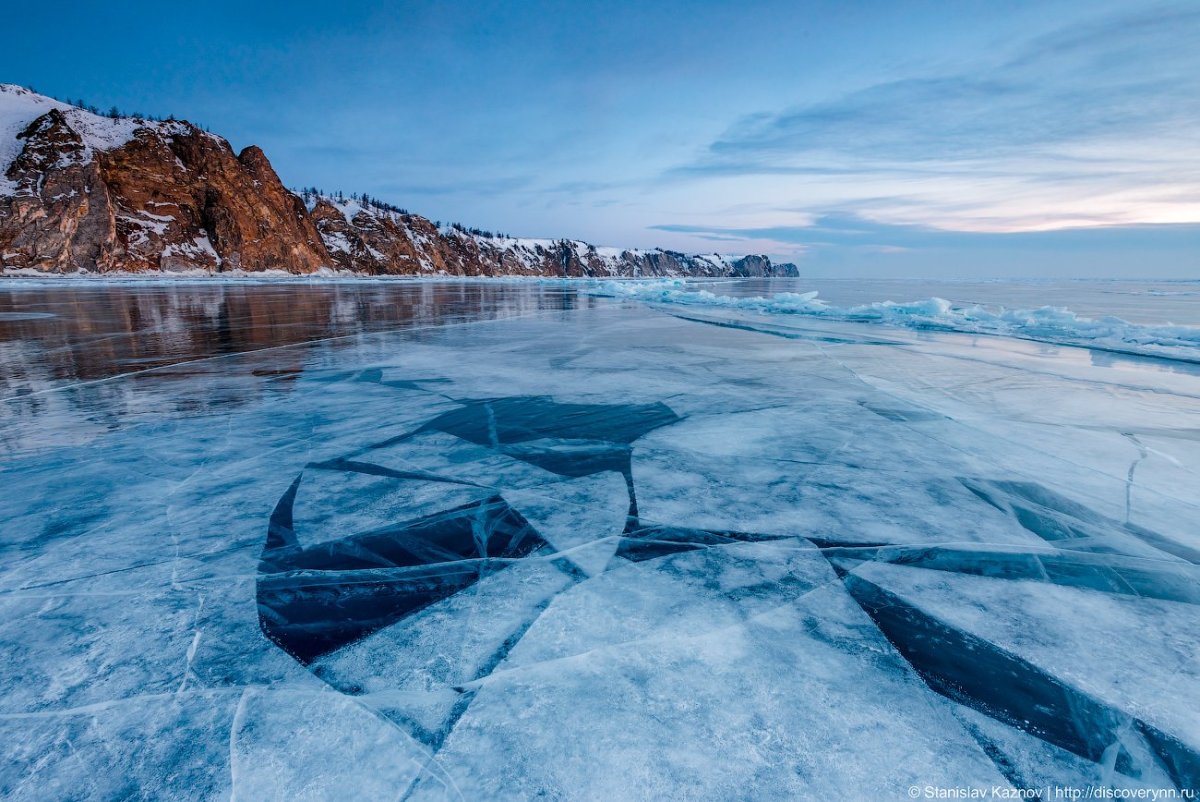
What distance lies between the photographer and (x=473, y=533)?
2.37 metres

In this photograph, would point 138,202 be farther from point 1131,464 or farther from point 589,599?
point 1131,464

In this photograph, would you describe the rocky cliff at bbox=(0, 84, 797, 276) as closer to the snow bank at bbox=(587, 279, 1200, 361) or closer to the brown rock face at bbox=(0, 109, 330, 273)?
the brown rock face at bbox=(0, 109, 330, 273)

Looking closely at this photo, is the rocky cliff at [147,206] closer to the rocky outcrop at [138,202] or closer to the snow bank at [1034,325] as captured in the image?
the rocky outcrop at [138,202]

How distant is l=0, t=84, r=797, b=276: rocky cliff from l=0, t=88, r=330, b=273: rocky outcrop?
4.0 inches

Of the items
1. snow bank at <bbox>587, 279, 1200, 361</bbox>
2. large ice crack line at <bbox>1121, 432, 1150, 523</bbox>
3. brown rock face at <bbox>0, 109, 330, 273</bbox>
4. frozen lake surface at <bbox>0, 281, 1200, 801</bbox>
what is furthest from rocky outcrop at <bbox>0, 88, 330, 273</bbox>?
large ice crack line at <bbox>1121, 432, 1150, 523</bbox>

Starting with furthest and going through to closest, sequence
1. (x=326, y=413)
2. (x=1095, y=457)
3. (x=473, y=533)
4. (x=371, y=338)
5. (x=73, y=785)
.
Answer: (x=371, y=338) → (x=326, y=413) → (x=1095, y=457) → (x=473, y=533) → (x=73, y=785)

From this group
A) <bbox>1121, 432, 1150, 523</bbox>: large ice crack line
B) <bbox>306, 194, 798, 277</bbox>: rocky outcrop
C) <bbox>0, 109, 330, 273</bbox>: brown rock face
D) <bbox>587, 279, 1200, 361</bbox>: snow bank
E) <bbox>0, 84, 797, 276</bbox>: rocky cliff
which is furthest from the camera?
<bbox>306, 194, 798, 277</bbox>: rocky outcrop

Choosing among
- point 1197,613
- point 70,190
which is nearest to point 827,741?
point 1197,613

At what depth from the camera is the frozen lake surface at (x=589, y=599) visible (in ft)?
4.15

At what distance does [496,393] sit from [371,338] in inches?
206

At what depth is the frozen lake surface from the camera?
1.26m

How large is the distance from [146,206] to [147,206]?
0.44 ft

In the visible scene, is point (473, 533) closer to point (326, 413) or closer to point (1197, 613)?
point (326, 413)

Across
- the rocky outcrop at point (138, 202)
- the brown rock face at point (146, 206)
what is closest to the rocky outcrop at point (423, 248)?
the brown rock face at point (146, 206)
